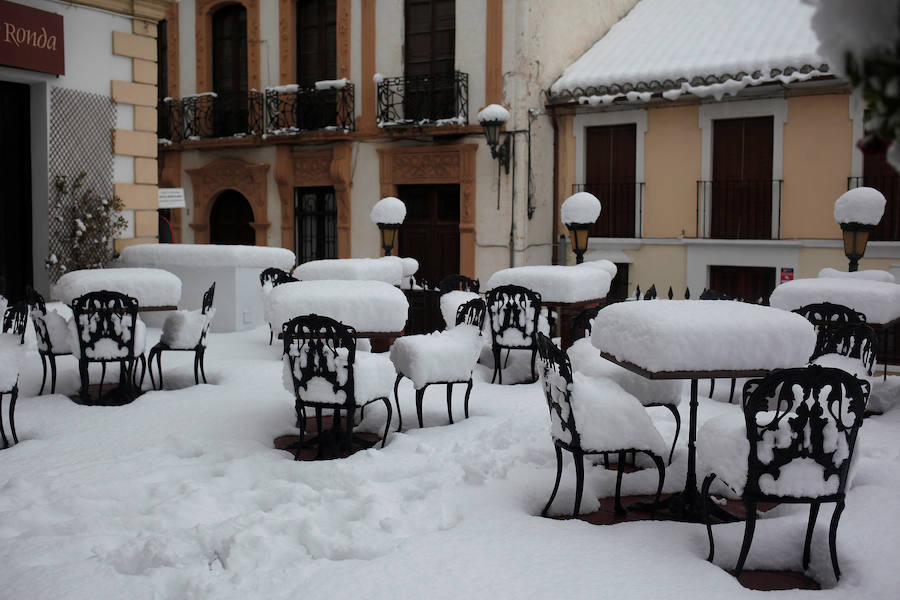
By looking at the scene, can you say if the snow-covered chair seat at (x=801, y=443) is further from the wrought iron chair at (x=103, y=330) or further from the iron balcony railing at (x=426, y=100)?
A: the iron balcony railing at (x=426, y=100)

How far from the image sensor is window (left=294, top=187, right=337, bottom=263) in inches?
614

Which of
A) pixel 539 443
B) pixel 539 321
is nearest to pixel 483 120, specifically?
pixel 539 321

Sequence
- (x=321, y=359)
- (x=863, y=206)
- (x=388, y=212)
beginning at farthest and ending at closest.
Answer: (x=388, y=212) → (x=863, y=206) → (x=321, y=359)

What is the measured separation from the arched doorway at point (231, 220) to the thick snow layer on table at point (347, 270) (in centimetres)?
883

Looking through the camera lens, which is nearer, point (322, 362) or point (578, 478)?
point (578, 478)

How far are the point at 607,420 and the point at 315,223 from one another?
12984mm

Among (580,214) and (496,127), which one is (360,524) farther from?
(496,127)

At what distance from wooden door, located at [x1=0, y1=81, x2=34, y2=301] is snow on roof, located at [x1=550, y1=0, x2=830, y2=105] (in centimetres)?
841

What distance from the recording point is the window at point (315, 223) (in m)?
15.6

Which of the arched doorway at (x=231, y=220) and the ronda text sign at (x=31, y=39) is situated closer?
the ronda text sign at (x=31, y=39)

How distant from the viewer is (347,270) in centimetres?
765

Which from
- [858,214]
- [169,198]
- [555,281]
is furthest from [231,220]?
[858,214]

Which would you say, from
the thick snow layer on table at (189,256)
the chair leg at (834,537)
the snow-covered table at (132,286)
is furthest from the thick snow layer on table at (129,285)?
the chair leg at (834,537)

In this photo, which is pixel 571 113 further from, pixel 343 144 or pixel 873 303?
pixel 873 303
